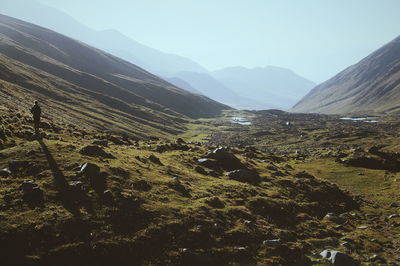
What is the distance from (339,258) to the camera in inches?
986

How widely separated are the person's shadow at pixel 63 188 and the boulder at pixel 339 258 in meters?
19.4

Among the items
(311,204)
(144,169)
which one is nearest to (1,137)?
(144,169)

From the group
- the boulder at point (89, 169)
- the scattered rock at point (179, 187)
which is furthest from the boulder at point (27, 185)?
the scattered rock at point (179, 187)

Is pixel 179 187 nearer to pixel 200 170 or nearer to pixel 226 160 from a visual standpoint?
pixel 200 170

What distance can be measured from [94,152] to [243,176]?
1976cm

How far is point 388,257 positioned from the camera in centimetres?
2691

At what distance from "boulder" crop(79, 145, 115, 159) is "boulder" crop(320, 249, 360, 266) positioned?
22978 millimetres

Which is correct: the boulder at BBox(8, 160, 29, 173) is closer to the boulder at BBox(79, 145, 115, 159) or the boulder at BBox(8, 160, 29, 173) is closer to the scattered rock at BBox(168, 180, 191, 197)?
the boulder at BBox(79, 145, 115, 159)

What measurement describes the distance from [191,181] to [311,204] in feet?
49.7

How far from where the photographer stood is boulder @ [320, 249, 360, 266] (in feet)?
81.4

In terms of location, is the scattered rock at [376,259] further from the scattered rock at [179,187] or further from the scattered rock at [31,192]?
the scattered rock at [31,192]

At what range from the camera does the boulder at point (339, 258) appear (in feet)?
81.4

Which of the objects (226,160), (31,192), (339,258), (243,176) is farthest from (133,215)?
(226,160)

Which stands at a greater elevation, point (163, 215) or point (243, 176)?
point (243, 176)
